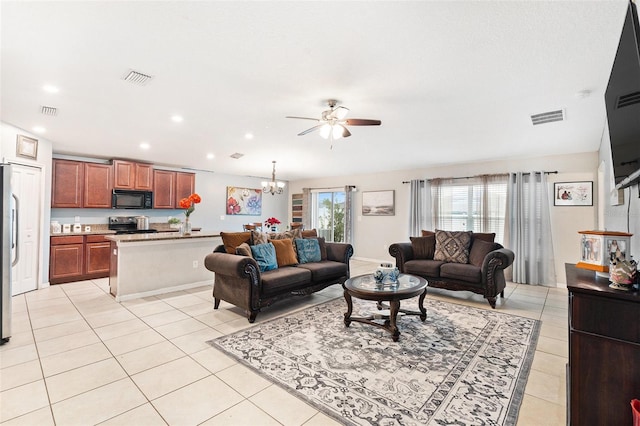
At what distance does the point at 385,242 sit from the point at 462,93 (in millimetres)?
4916

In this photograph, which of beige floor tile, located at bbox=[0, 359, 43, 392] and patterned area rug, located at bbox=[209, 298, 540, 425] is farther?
beige floor tile, located at bbox=[0, 359, 43, 392]

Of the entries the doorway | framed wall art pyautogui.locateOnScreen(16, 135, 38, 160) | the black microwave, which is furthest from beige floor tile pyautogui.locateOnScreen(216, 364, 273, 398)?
the black microwave

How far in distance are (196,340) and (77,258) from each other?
4.02 metres

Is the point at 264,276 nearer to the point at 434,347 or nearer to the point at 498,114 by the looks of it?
the point at 434,347

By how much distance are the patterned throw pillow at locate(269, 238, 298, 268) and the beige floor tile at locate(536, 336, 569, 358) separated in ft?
9.68

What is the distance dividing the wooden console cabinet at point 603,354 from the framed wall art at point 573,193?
15.1 ft

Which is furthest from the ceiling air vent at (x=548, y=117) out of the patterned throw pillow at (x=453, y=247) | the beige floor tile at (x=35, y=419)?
the beige floor tile at (x=35, y=419)

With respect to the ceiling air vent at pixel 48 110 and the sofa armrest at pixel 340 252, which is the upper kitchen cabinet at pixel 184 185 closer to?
the ceiling air vent at pixel 48 110

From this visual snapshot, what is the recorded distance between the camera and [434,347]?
271 centimetres

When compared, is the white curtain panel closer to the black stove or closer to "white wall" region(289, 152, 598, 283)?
"white wall" region(289, 152, 598, 283)

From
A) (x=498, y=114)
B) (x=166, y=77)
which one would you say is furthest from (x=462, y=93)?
(x=166, y=77)

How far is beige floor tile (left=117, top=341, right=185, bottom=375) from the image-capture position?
2346mm

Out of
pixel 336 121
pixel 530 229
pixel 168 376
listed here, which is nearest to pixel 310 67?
pixel 336 121

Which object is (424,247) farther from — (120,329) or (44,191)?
→ (44,191)
